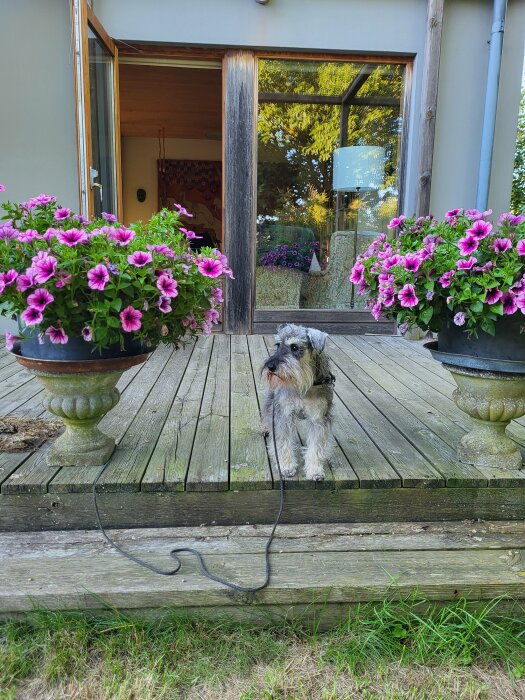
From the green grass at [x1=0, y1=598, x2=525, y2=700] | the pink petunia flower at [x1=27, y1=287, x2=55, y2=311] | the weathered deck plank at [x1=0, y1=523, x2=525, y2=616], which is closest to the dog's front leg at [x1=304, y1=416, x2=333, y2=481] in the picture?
the weathered deck plank at [x1=0, y1=523, x2=525, y2=616]

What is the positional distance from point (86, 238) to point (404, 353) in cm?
328

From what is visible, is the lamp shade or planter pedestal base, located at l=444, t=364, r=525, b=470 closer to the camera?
planter pedestal base, located at l=444, t=364, r=525, b=470

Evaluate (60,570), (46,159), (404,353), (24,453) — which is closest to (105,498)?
(60,570)

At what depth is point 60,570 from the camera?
168cm

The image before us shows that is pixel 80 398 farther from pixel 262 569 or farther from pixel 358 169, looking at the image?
pixel 358 169

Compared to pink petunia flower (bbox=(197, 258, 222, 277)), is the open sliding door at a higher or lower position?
higher

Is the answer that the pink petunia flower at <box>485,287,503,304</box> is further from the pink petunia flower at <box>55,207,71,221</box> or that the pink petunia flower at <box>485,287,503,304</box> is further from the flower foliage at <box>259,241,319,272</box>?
the flower foliage at <box>259,241,319,272</box>

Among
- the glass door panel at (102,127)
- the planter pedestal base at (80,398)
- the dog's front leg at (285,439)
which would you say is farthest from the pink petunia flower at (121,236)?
the glass door panel at (102,127)

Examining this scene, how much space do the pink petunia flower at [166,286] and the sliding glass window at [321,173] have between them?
3326mm

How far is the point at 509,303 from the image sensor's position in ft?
5.82

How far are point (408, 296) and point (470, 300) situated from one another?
22 centimetres

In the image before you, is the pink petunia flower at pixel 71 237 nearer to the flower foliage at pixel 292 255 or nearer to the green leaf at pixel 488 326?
the green leaf at pixel 488 326

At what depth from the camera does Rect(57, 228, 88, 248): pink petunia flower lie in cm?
162

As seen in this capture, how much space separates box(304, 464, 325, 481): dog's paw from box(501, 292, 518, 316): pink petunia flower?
0.90 metres
